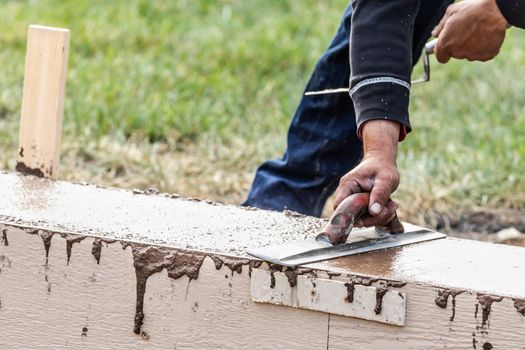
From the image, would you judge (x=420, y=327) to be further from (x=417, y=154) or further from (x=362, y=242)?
(x=417, y=154)

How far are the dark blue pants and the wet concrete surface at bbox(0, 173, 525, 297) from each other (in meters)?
0.58

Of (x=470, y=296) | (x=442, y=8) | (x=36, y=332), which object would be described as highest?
(x=442, y=8)

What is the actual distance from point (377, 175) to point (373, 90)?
18 centimetres

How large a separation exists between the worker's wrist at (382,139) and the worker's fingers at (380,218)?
0.09 m

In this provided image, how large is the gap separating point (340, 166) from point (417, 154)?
56.3 inches

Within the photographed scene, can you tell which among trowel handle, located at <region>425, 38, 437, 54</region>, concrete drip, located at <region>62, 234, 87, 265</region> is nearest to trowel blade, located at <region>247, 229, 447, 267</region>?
concrete drip, located at <region>62, 234, 87, 265</region>

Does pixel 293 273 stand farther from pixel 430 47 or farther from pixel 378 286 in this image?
pixel 430 47

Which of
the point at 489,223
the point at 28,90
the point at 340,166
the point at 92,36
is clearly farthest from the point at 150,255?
the point at 92,36

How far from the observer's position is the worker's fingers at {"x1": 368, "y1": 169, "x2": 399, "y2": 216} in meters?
1.87

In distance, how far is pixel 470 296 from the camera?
5.56ft

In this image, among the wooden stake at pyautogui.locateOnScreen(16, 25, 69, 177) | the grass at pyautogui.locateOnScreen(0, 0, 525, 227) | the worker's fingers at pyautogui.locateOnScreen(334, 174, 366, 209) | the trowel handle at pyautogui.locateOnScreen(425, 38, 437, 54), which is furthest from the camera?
the grass at pyautogui.locateOnScreen(0, 0, 525, 227)

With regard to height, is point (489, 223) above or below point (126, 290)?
above

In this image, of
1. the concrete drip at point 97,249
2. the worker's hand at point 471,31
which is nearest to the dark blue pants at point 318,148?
the worker's hand at point 471,31

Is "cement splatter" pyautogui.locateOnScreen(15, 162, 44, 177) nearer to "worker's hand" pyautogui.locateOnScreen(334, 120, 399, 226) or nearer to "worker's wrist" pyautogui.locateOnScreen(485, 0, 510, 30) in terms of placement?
"worker's hand" pyautogui.locateOnScreen(334, 120, 399, 226)
